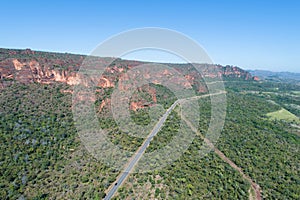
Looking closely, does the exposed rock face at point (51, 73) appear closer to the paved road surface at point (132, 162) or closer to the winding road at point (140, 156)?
the paved road surface at point (132, 162)

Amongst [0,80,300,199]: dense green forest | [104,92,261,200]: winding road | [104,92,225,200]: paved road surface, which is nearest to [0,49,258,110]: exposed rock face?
[0,80,300,199]: dense green forest

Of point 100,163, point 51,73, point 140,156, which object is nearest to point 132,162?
point 140,156

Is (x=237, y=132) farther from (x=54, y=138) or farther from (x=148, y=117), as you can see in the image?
(x=54, y=138)

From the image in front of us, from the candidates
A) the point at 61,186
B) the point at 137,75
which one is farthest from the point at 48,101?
the point at 137,75

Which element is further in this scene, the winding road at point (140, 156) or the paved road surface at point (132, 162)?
the winding road at point (140, 156)

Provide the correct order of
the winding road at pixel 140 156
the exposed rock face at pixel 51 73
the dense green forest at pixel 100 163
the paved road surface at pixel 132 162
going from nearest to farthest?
the paved road surface at pixel 132 162 < the dense green forest at pixel 100 163 < the winding road at pixel 140 156 < the exposed rock face at pixel 51 73

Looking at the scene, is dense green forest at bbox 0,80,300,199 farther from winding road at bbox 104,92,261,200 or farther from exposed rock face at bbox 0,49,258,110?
exposed rock face at bbox 0,49,258,110

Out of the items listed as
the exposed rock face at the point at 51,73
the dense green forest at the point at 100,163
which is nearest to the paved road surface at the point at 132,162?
the dense green forest at the point at 100,163

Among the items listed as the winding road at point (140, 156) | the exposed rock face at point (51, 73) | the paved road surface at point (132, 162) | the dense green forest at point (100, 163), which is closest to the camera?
the paved road surface at point (132, 162)

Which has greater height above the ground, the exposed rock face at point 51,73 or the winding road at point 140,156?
the exposed rock face at point 51,73
